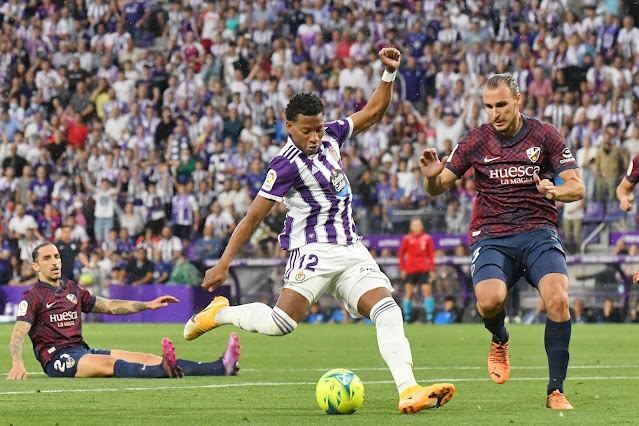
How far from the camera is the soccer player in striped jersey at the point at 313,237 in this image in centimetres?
707

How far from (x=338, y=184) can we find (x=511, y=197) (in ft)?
3.87

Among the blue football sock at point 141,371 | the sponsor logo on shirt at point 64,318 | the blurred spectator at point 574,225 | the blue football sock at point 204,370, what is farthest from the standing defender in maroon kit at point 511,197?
the blurred spectator at point 574,225

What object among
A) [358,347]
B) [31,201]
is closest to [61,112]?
[31,201]

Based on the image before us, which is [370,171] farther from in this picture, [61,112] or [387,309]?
[387,309]

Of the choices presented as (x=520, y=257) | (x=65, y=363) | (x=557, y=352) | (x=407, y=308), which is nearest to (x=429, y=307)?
(x=407, y=308)

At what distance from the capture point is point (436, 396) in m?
6.57

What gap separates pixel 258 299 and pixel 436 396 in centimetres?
1479

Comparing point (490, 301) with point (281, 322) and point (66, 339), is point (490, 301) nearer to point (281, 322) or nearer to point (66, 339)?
point (281, 322)

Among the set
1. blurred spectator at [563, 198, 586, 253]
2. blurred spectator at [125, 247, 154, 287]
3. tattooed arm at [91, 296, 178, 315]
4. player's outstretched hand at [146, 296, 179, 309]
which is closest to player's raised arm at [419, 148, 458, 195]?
player's outstretched hand at [146, 296, 179, 309]

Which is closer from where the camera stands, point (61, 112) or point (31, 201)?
point (31, 201)

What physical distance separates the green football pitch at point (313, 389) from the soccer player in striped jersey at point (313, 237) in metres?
0.59

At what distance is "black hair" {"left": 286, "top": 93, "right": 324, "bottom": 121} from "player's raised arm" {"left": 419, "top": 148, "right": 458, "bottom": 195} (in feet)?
2.47

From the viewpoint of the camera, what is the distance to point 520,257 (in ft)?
24.6

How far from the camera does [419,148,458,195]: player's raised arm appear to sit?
7.38m
